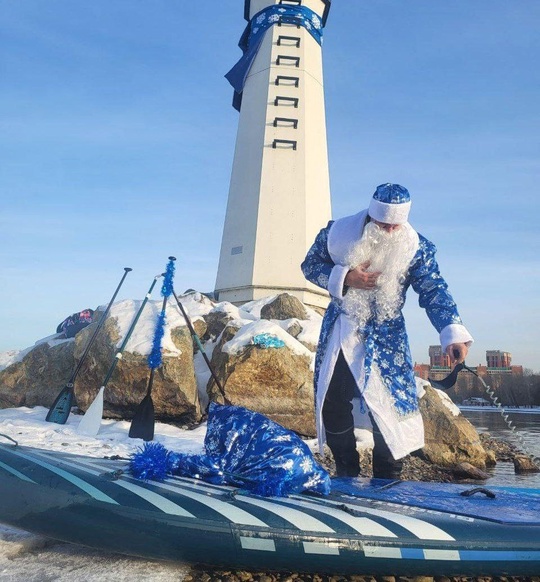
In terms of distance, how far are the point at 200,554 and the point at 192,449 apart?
11.7 feet

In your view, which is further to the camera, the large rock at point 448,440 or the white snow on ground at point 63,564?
the large rock at point 448,440

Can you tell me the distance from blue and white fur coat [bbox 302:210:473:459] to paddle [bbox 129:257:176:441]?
11.1ft

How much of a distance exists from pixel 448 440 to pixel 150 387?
4.12 metres

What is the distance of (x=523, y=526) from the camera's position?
6.98 ft

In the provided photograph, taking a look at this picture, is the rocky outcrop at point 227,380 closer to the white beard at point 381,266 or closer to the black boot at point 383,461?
the black boot at point 383,461

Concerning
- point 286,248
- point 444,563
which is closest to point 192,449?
point 444,563

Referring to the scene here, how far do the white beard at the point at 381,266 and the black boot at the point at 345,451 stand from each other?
26.8 inches

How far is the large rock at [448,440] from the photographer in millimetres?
7168

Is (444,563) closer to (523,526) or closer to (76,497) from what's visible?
(523,526)

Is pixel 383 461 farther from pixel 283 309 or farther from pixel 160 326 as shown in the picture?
pixel 283 309

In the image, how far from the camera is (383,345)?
3.20 metres

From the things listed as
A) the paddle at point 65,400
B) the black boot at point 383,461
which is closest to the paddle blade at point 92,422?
the paddle at point 65,400

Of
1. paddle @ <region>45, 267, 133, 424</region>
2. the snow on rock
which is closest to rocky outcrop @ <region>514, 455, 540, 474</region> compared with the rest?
the snow on rock

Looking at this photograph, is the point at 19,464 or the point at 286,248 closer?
the point at 19,464
